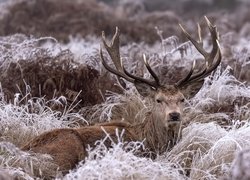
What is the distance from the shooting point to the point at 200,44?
28.0 ft

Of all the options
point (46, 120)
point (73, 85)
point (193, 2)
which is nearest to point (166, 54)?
point (73, 85)

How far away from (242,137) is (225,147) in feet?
0.80

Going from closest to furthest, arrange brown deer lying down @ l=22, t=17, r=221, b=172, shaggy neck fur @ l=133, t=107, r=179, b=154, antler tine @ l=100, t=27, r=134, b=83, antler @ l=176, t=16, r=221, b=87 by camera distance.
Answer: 1. brown deer lying down @ l=22, t=17, r=221, b=172
2. shaggy neck fur @ l=133, t=107, r=179, b=154
3. antler @ l=176, t=16, r=221, b=87
4. antler tine @ l=100, t=27, r=134, b=83

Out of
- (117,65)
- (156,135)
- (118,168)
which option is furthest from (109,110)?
(118,168)

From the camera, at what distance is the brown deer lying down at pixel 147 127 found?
7.20 metres

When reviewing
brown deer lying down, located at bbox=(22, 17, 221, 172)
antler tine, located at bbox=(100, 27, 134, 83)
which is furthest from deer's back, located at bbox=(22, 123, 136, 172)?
antler tine, located at bbox=(100, 27, 134, 83)

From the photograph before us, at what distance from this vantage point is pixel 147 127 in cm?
797

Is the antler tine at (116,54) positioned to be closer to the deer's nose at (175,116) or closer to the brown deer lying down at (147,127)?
the brown deer lying down at (147,127)

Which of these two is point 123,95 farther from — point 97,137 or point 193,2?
point 193,2

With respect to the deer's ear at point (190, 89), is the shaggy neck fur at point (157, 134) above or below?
below

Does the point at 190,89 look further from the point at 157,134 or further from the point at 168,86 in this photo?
the point at 157,134

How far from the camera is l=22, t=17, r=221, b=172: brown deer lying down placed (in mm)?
7203

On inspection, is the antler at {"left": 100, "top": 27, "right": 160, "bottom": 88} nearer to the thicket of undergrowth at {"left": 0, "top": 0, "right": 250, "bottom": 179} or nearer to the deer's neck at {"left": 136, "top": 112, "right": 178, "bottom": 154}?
the deer's neck at {"left": 136, "top": 112, "right": 178, "bottom": 154}

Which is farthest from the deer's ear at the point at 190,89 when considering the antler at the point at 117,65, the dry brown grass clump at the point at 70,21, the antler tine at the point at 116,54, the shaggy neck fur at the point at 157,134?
the dry brown grass clump at the point at 70,21
